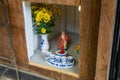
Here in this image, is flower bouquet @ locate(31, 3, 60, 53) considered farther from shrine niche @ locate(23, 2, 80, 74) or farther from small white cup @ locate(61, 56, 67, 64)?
small white cup @ locate(61, 56, 67, 64)

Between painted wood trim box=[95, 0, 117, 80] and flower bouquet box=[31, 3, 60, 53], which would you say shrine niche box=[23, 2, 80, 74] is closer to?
flower bouquet box=[31, 3, 60, 53]

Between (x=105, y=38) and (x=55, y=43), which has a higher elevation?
(x=105, y=38)

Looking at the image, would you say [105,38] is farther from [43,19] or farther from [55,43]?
[55,43]

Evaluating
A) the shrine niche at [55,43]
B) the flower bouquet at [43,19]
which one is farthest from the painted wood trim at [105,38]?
the flower bouquet at [43,19]

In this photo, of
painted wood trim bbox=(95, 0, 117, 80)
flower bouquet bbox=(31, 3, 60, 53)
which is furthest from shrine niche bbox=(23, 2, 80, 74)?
painted wood trim bbox=(95, 0, 117, 80)

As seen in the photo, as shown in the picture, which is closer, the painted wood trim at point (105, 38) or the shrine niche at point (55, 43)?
the painted wood trim at point (105, 38)

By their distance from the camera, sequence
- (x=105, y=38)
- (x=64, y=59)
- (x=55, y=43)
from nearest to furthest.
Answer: (x=105, y=38)
(x=64, y=59)
(x=55, y=43)

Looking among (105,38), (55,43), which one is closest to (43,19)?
(55,43)

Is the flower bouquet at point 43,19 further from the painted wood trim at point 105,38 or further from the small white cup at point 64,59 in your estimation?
the painted wood trim at point 105,38

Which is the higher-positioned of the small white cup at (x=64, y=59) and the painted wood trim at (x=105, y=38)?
the painted wood trim at (x=105, y=38)

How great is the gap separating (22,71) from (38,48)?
0.96 feet

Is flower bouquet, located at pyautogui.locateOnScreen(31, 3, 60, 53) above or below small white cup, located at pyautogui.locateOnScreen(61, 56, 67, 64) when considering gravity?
above

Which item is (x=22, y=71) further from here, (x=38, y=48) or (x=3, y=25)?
(x=3, y=25)

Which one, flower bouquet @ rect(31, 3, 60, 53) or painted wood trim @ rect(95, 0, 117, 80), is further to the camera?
flower bouquet @ rect(31, 3, 60, 53)
